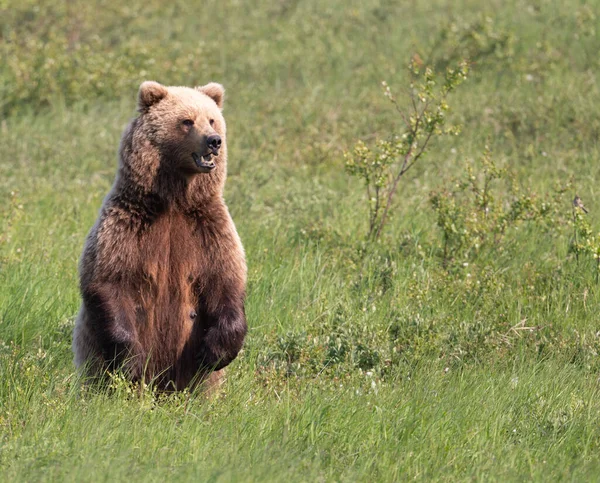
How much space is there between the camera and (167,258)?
5.16 meters

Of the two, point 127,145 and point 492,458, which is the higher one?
point 127,145

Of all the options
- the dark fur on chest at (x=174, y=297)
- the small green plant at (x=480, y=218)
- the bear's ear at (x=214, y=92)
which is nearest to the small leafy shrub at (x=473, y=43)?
the small green plant at (x=480, y=218)

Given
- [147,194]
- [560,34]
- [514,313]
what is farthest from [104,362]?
[560,34]

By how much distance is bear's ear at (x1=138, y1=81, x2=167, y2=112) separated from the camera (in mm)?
5242

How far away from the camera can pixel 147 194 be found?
5.21 metres

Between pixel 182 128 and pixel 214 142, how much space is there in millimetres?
268

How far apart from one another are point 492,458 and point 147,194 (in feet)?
7.28

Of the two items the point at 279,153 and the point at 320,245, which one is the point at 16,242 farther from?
the point at 279,153

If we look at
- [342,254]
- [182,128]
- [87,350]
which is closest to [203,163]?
[182,128]

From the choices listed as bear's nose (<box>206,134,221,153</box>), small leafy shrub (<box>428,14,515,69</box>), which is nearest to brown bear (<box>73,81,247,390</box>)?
bear's nose (<box>206,134,221,153</box>)

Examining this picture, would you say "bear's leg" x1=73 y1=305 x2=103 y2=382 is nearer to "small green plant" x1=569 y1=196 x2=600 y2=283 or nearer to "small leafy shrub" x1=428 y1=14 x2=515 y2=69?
"small green plant" x1=569 y1=196 x2=600 y2=283

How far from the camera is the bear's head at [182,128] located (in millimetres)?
5125

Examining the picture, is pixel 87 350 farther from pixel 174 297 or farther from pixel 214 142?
pixel 214 142

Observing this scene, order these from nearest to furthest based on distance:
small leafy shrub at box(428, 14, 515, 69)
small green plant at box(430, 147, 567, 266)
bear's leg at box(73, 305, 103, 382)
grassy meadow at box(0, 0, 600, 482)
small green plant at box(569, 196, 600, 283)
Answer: grassy meadow at box(0, 0, 600, 482) < bear's leg at box(73, 305, 103, 382) < small green plant at box(569, 196, 600, 283) < small green plant at box(430, 147, 567, 266) < small leafy shrub at box(428, 14, 515, 69)
